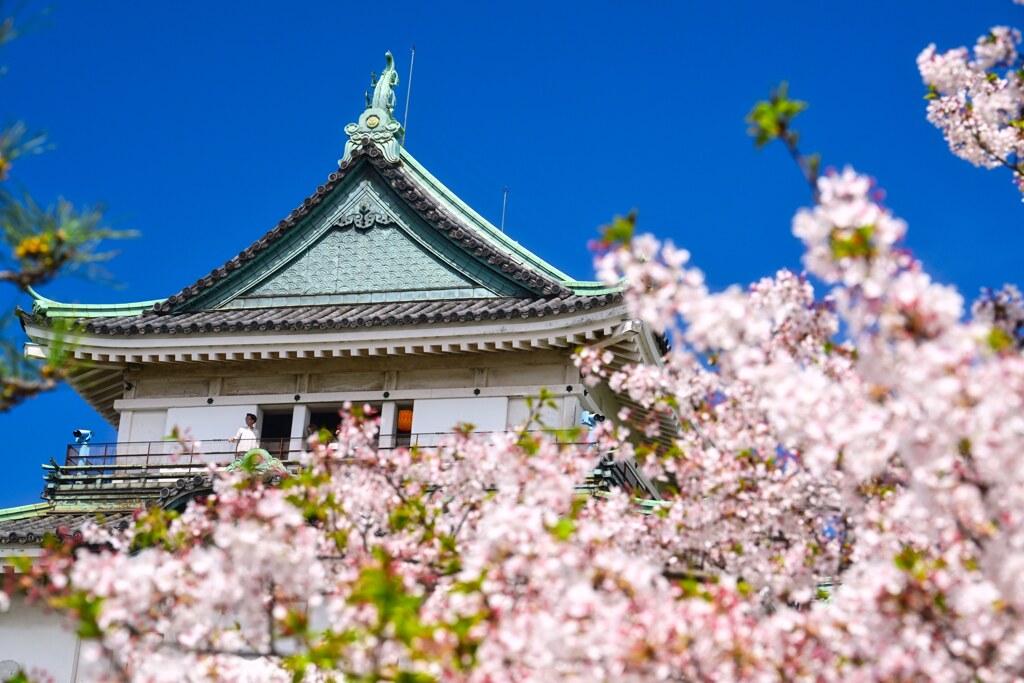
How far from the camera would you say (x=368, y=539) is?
907 cm

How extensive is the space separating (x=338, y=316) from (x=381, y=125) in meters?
4.46

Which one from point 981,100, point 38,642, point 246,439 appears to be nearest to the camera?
point 981,100

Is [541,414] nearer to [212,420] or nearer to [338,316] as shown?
[338,316]

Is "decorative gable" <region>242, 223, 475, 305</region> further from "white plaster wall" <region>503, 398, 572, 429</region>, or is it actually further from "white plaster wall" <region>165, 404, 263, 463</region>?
"white plaster wall" <region>503, 398, 572, 429</region>

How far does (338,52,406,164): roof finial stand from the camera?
21266mm

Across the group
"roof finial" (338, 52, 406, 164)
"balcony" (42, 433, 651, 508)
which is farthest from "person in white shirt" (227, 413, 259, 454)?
"roof finial" (338, 52, 406, 164)

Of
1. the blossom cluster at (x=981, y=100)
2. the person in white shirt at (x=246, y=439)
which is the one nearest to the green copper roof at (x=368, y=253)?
the person in white shirt at (x=246, y=439)

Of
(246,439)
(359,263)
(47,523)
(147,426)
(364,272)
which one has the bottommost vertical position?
(47,523)

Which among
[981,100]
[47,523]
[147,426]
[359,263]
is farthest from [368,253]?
[981,100]

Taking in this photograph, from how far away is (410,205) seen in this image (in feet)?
66.7

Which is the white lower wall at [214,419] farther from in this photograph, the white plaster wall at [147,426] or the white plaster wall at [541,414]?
the white plaster wall at [541,414]

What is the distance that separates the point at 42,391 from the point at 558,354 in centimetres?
1049

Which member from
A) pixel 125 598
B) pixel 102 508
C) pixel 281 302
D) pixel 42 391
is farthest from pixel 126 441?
pixel 125 598

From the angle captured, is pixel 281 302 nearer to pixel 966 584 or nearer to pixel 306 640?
pixel 306 640
